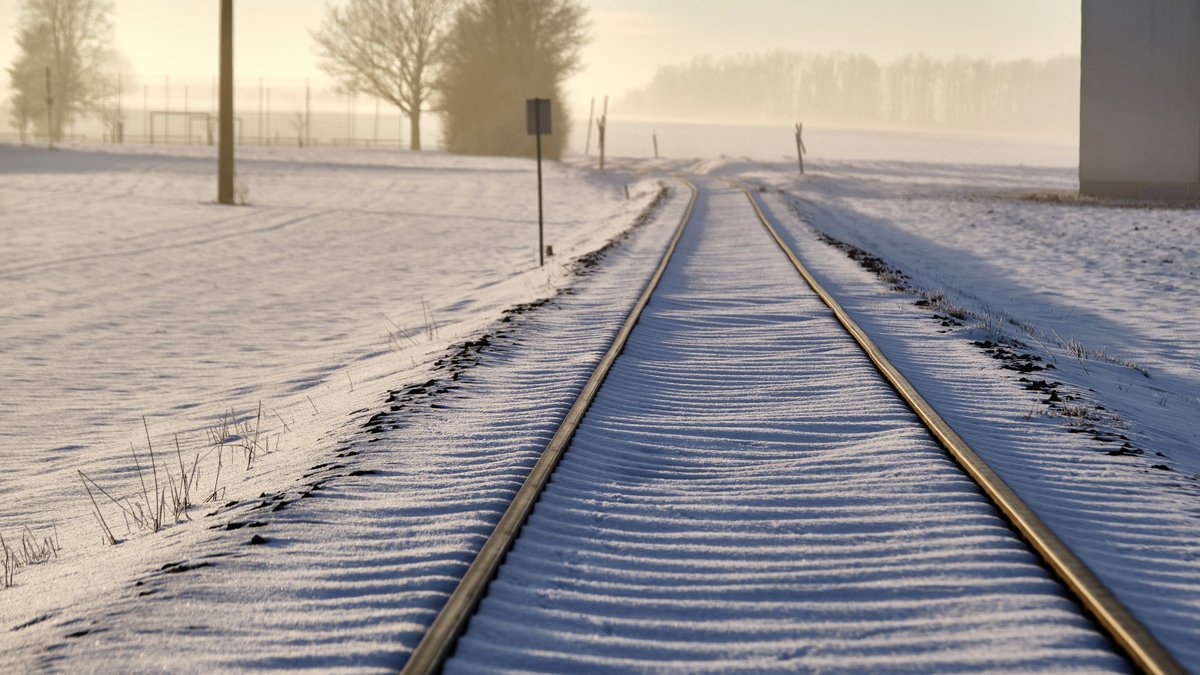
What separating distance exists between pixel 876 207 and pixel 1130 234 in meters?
13.6

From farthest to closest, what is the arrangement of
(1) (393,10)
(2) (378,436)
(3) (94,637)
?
(1) (393,10)
(2) (378,436)
(3) (94,637)

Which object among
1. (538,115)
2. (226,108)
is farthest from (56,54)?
(538,115)

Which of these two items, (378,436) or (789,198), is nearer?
(378,436)

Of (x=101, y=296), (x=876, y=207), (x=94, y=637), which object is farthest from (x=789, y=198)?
(x=94, y=637)

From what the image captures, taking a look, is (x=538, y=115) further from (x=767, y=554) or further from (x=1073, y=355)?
(x=767, y=554)

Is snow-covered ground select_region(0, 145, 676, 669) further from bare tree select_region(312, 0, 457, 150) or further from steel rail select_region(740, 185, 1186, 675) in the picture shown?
bare tree select_region(312, 0, 457, 150)

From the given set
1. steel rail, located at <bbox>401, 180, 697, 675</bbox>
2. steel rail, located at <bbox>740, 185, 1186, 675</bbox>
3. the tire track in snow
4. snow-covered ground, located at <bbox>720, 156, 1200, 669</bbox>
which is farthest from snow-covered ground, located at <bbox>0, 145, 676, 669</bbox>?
snow-covered ground, located at <bbox>720, 156, 1200, 669</bbox>

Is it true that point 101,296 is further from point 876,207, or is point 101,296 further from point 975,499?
point 876,207

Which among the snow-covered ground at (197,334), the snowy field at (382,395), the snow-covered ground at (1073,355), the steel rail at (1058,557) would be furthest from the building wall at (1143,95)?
the steel rail at (1058,557)

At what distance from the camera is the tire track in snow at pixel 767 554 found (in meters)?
4.21

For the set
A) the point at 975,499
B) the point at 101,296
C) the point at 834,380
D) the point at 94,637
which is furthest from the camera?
the point at 101,296

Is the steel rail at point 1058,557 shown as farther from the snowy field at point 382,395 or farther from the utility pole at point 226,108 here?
the utility pole at point 226,108

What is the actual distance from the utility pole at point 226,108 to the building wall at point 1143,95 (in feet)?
80.1

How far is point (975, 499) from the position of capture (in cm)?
583
